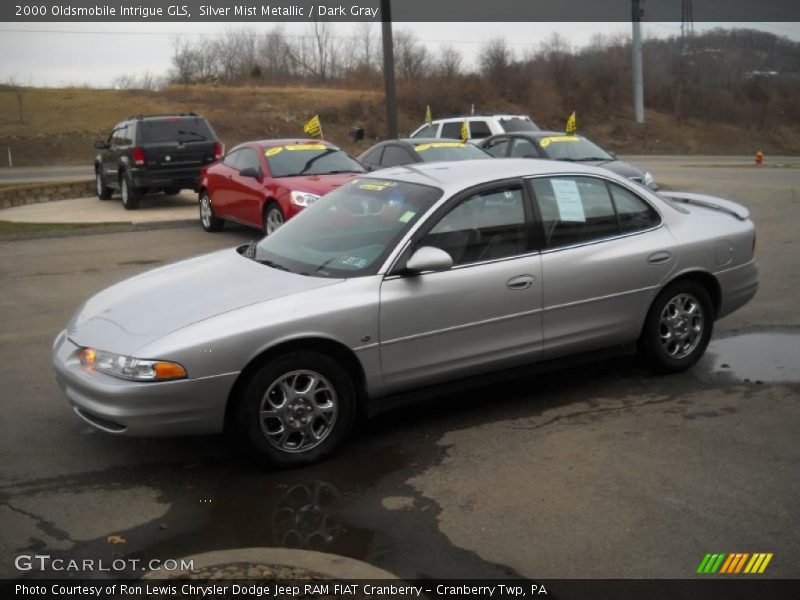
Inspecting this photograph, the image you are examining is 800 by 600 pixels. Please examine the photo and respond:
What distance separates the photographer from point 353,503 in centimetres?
458

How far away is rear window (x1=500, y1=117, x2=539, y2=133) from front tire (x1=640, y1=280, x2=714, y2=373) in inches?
694

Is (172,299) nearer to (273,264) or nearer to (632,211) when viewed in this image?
(273,264)

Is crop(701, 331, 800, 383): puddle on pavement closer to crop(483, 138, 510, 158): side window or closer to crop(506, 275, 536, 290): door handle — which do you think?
crop(506, 275, 536, 290): door handle

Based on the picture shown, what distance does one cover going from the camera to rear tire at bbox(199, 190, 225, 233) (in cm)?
1477

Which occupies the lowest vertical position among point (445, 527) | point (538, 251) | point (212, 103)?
point (445, 527)

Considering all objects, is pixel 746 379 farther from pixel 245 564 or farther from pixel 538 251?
pixel 245 564

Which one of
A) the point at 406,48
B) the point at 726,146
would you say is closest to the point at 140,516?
the point at 726,146

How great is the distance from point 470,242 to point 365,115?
4801cm

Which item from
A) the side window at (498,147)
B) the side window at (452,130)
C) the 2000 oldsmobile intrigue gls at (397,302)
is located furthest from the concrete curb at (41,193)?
the 2000 oldsmobile intrigue gls at (397,302)

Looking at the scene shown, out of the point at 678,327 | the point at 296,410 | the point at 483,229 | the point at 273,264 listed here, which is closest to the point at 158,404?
the point at 296,410

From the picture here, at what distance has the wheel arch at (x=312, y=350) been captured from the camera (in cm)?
487

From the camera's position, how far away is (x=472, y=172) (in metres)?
6.01

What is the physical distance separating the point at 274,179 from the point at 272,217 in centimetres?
56

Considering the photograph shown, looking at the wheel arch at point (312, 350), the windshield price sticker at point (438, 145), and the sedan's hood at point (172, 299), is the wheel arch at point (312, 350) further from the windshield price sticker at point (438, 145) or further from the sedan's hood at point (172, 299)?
the windshield price sticker at point (438, 145)
